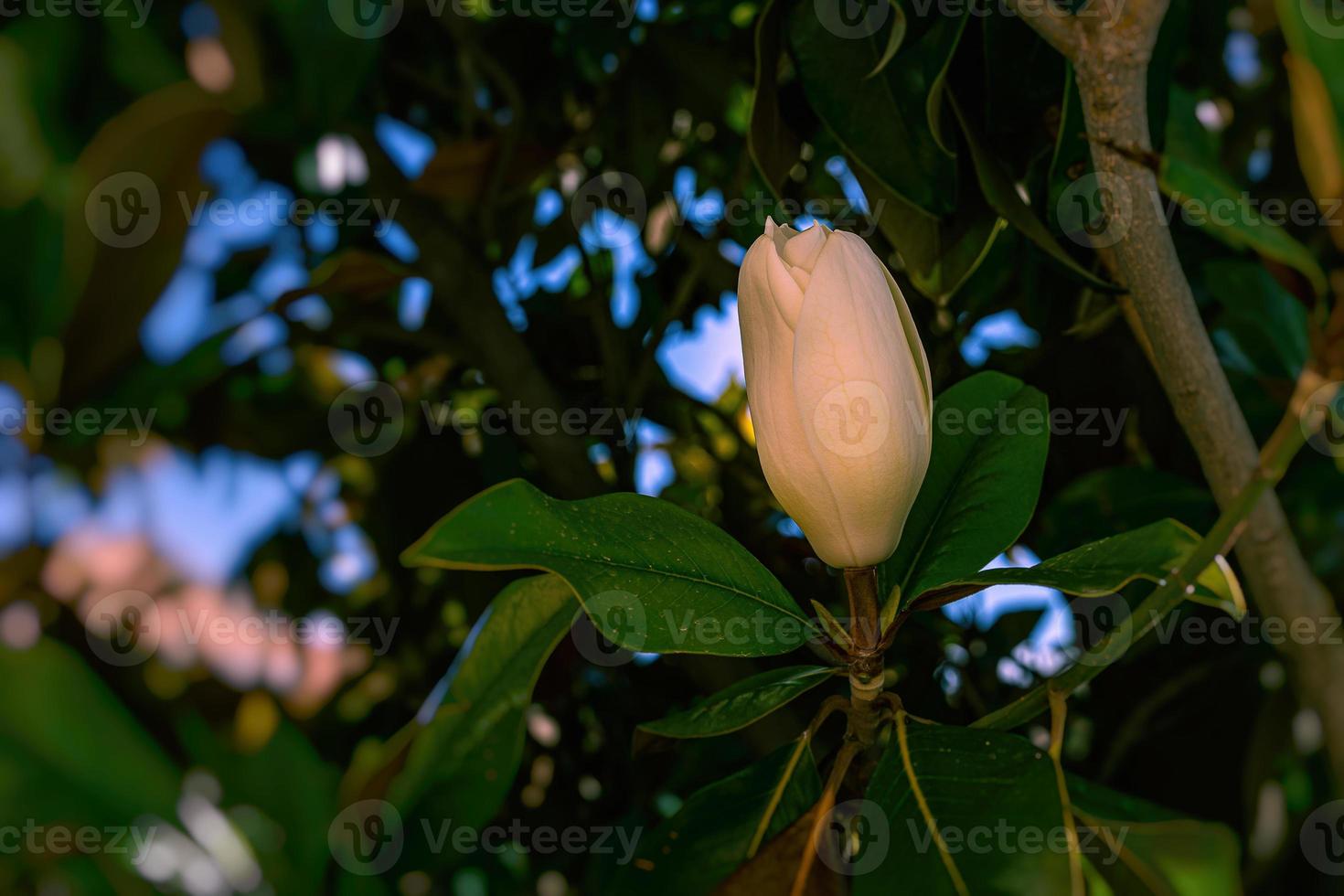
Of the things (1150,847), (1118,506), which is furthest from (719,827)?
(1118,506)

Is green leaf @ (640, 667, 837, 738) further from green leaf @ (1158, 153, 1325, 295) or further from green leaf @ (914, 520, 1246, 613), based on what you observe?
green leaf @ (1158, 153, 1325, 295)

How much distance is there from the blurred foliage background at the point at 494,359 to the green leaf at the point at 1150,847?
232 mm

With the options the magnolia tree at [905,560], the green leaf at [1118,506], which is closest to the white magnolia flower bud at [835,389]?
the magnolia tree at [905,560]

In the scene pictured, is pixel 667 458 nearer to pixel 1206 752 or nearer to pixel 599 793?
pixel 599 793

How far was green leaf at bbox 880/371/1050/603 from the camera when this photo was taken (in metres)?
0.45

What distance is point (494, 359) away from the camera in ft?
2.77

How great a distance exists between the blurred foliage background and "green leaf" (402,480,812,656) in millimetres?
112

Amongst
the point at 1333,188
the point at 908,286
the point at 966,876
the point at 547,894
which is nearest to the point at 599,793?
the point at 547,894

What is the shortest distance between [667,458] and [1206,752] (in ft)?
1.89

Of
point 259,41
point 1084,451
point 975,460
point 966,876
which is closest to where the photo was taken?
point 966,876

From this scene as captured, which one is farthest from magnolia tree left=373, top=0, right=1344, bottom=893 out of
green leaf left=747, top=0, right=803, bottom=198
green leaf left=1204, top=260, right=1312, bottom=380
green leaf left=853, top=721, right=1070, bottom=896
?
green leaf left=1204, top=260, right=1312, bottom=380

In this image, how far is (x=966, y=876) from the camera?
0.34m

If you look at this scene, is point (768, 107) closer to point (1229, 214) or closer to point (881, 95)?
point (881, 95)

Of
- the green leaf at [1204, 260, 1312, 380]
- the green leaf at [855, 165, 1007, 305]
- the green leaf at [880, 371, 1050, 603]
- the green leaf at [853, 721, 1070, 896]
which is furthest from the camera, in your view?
the green leaf at [1204, 260, 1312, 380]
